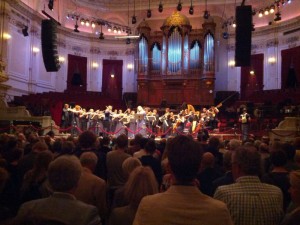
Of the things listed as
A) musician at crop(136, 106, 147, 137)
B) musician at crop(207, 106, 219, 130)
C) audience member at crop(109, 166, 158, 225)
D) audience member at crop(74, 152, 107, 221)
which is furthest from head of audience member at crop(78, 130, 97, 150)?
musician at crop(207, 106, 219, 130)

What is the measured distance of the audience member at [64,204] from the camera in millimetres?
2016

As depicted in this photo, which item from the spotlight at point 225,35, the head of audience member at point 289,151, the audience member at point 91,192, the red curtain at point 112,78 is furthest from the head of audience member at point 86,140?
the red curtain at point 112,78

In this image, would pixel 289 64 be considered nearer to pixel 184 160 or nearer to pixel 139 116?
pixel 139 116

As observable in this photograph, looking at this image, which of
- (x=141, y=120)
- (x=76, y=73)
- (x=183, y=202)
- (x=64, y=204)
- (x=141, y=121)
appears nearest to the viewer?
(x=183, y=202)

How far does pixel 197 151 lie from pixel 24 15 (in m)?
19.5

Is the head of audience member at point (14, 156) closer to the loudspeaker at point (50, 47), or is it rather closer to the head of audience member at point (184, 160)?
the head of audience member at point (184, 160)

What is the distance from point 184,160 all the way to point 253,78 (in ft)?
70.8

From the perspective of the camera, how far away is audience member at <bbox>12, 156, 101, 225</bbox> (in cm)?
202

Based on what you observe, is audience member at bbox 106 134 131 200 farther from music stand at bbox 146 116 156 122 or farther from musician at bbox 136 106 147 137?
music stand at bbox 146 116 156 122

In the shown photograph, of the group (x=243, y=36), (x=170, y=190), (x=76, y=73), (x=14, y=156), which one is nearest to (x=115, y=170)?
(x=14, y=156)

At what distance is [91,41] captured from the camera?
24.3 metres

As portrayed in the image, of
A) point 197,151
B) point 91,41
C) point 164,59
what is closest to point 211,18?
point 164,59

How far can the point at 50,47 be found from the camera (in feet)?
39.7

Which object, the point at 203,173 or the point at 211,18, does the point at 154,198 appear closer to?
the point at 203,173
